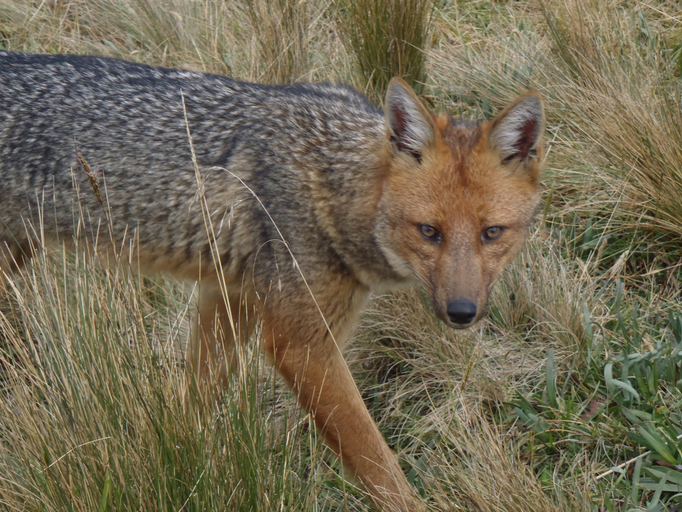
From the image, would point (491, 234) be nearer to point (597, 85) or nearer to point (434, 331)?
point (434, 331)

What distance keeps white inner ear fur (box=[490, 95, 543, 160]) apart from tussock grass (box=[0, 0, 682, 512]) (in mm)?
1062

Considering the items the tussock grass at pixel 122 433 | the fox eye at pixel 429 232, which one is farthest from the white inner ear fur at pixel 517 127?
the tussock grass at pixel 122 433

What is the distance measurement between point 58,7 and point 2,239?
4842 mm

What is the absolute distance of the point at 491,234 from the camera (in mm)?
3299

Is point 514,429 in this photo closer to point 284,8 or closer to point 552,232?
point 552,232

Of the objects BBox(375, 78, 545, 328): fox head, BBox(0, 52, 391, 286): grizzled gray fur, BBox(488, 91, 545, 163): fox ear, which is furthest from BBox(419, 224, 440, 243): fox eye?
BBox(488, 91, 545, 163): fox ear

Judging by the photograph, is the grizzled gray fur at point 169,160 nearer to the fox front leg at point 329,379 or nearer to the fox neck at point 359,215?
the fox neck at point 359,215

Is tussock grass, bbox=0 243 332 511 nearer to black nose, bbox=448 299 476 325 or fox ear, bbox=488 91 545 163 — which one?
black nose, bbox=448 299 476 325

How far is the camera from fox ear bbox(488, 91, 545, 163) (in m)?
3.27

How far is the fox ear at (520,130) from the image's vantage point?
3.27 meters

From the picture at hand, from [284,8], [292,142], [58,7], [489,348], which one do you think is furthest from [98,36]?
[489,348]

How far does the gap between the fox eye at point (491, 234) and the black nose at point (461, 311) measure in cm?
35

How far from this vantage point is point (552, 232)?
16.4 feet

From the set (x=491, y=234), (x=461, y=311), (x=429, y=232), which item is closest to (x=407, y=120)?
(x=429, y=232)
